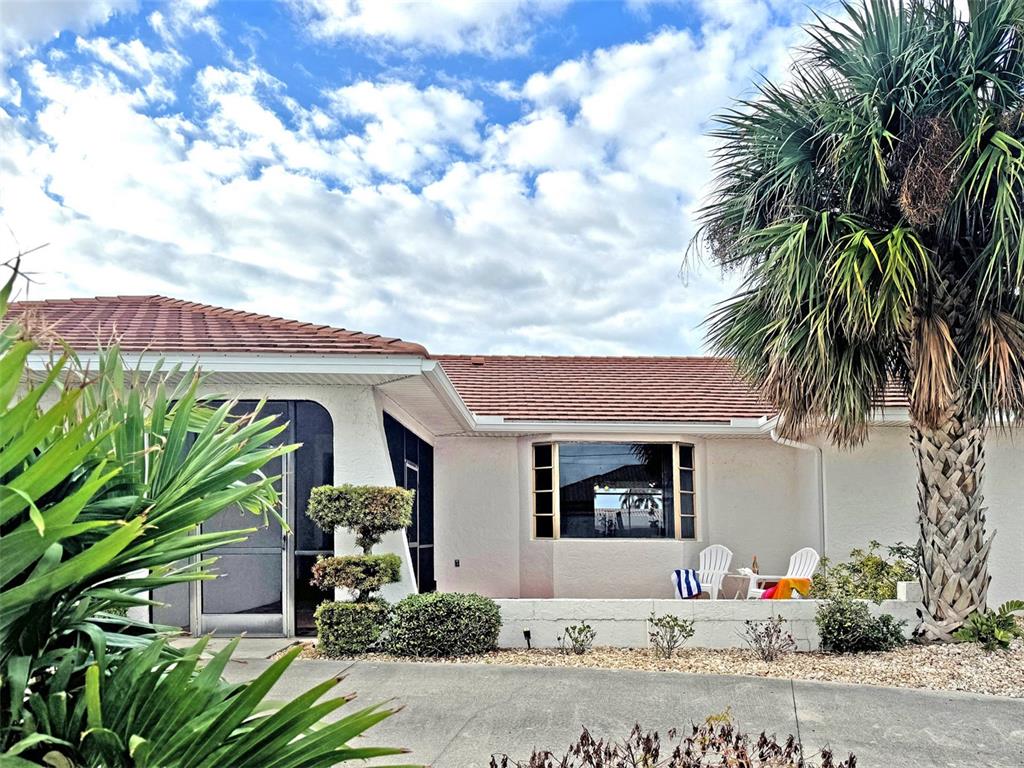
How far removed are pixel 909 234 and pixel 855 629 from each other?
4.51 m

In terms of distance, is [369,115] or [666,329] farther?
[666,329]

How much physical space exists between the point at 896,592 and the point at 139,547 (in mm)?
11093

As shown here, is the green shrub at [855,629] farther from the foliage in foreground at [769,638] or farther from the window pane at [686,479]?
the window pane at [686,479]

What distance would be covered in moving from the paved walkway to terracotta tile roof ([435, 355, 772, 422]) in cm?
674

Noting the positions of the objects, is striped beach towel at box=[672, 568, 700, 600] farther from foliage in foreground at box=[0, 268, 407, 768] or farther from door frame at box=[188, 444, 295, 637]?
foliage in foreground at box=[0, 268, 407, 768]

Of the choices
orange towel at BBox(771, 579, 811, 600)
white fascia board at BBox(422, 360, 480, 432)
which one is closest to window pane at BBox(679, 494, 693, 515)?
orange towel at BBox(771, 579, 811, 600)

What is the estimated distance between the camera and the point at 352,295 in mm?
15734

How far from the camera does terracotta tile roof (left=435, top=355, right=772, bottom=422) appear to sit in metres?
16.0

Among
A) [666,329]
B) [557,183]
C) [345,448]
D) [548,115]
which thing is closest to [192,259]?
[345,448]

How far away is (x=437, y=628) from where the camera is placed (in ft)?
33.0

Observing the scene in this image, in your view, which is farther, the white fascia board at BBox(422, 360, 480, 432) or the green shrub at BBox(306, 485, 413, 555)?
the white fascia board at BBox(422, 360, 480, 432)

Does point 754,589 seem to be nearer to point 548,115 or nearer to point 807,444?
point 807,444

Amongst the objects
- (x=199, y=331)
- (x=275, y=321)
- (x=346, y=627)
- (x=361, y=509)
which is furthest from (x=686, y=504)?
(x=199, y=331)

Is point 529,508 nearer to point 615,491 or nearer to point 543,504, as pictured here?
point 543,504
